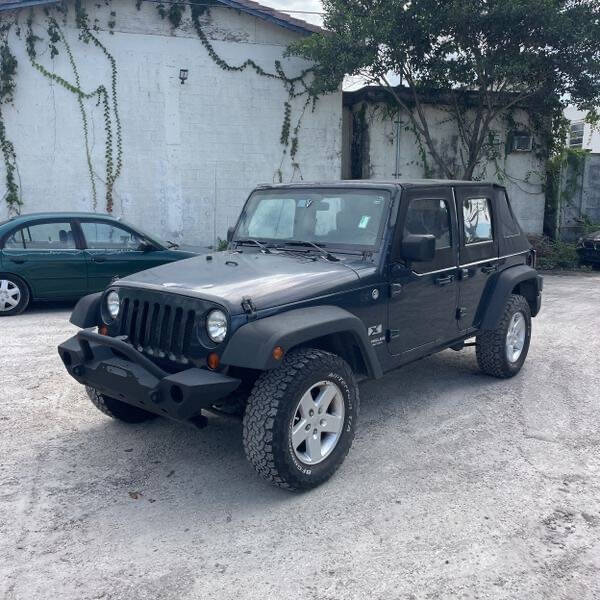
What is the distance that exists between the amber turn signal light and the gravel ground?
799 mm

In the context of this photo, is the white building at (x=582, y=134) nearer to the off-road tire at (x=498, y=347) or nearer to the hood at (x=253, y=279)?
the off-road tire at (x=498, y=347)

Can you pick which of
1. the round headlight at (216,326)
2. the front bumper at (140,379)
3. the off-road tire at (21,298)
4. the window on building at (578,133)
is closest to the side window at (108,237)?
the off-road tire at (21,298)

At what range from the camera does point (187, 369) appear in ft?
12.9

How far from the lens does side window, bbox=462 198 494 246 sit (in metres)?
5.68

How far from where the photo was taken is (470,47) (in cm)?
1373

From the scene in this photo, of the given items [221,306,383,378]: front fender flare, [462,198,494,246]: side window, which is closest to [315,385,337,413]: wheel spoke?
[221,306,383,378]: front fender flare

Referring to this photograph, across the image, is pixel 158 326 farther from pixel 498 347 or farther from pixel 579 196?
pixel 579 196

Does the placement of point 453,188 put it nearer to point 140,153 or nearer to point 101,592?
point 101,592

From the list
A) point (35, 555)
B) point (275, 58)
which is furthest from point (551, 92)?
point (35, 555)

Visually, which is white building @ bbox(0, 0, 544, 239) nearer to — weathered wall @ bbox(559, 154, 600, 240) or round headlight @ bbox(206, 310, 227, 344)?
weathered wall @ bbox(559, 154, 600, 240)

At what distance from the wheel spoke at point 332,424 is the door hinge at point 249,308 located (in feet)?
2.58

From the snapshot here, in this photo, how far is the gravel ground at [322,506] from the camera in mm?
3156

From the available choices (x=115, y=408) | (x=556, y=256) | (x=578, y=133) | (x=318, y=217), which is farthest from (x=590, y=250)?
(x=115, y=408)

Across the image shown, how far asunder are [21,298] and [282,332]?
6349 mm
